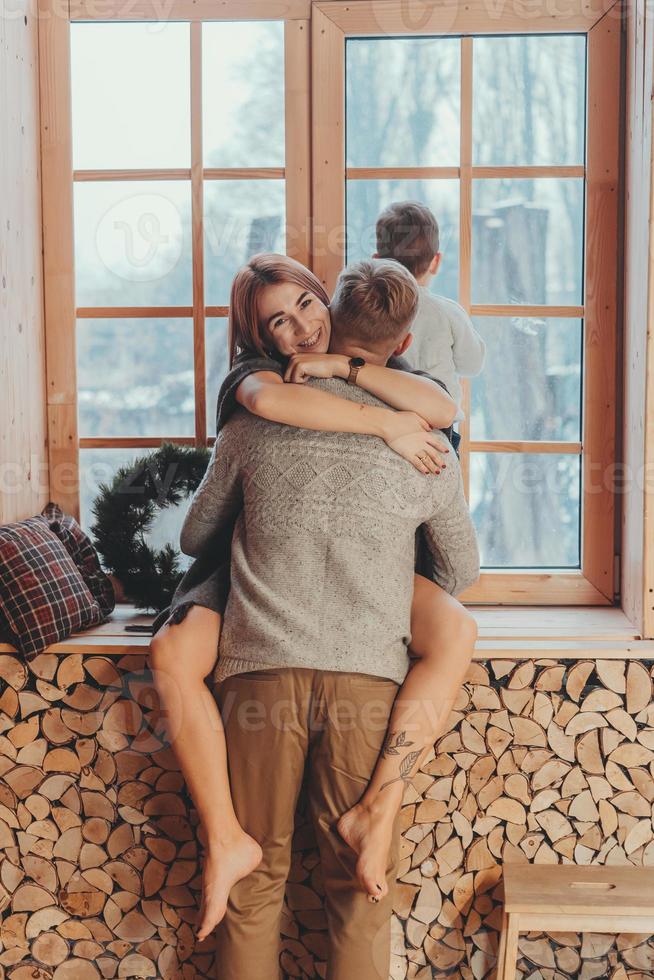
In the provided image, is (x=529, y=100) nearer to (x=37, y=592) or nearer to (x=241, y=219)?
(x=241, y=219)

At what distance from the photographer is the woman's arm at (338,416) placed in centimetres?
154

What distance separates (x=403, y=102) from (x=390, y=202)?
262 millimetres

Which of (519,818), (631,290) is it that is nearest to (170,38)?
(631,290)

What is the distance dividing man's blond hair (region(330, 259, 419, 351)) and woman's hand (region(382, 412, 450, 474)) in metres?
0.15

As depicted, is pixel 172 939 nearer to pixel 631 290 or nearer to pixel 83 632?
pixel 83 632

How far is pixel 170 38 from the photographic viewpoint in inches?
89.3

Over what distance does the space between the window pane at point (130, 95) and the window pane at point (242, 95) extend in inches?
2.4

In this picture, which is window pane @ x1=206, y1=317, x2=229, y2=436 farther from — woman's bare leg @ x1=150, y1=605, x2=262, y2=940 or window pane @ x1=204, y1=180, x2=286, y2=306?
woman's bare leg @ x1=150, y1=605, x2=262, y2=940

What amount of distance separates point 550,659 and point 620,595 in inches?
20.4

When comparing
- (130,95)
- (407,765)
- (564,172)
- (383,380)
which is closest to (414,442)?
(383,380)

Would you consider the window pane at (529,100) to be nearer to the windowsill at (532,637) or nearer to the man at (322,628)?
the man at (322,628)

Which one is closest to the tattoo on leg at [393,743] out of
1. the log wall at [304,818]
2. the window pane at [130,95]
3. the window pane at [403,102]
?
the log wall at [304,818]

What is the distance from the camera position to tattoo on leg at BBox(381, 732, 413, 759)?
159 centimetres

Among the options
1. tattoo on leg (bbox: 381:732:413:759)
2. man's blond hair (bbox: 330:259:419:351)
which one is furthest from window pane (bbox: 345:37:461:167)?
tattoo on leg (bbox: 381:732:413:759)
